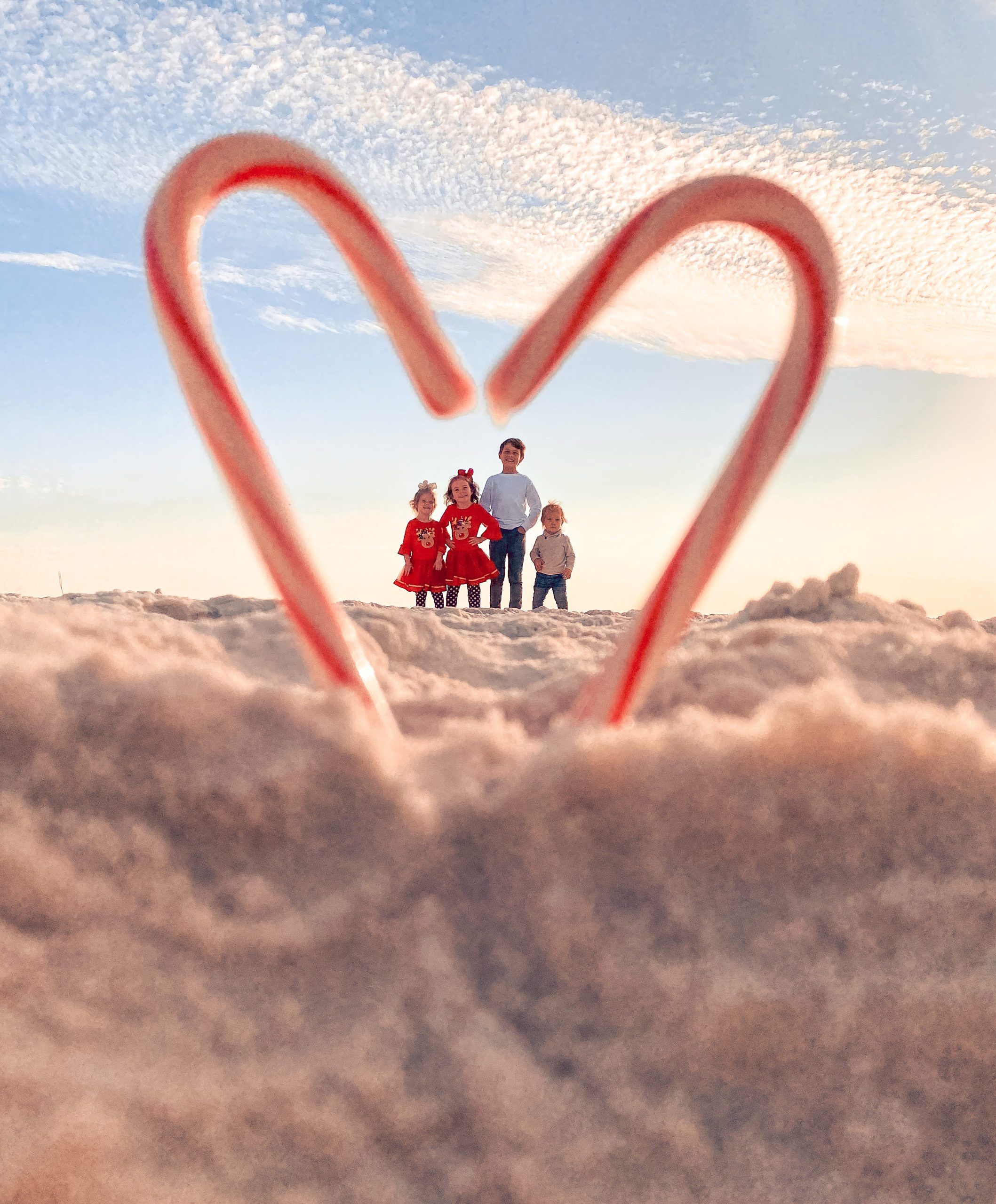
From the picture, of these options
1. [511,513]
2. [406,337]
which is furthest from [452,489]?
[406,337]

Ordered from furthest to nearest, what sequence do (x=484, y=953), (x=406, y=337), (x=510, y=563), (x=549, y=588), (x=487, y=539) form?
(x=549, y=588)
(x=510, y=563)
(x=487, y=539)
(x=406, y=337)
(x=484, y=953)

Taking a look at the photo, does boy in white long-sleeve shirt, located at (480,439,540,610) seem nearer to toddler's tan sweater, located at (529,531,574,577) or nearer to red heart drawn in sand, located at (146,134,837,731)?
toddler's tan sweater, located at (529,531,574,577)

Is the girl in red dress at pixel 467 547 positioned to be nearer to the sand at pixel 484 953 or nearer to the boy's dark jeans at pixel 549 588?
the boy's dark jeans at pixel 549 588

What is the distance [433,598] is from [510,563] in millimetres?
573

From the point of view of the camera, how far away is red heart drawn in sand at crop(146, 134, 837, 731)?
1598 mm

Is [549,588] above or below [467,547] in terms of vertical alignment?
below

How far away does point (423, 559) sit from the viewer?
218 inches

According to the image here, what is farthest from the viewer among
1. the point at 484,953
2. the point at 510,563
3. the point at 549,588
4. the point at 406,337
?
the point at 549,588

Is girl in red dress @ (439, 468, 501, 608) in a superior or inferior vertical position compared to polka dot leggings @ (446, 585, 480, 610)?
superior

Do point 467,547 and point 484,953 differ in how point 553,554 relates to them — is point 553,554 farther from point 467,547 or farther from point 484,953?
point 484,953

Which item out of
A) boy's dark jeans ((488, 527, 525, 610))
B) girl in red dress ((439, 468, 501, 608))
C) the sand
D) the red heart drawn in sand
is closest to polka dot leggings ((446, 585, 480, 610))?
girl in red dress ((439, 468, 501, 608))

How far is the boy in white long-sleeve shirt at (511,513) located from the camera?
570 cm

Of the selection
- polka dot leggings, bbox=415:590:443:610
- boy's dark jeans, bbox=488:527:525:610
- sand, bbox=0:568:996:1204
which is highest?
boy's dark jeans, bbox=488:527:525:610

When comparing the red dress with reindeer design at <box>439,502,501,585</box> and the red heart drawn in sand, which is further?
the red dress with reindeer design at <box>439,502,501,585</box>
